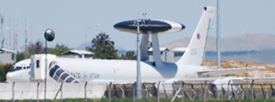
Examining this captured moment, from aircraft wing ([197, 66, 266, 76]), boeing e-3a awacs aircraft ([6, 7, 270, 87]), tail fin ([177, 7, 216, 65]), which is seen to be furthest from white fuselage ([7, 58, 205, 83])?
tail fin ([177, 7, 216, 65])

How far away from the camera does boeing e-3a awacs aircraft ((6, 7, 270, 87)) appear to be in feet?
154

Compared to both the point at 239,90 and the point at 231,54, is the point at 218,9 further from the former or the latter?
the point at 239,90

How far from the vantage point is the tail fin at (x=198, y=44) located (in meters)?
60.2

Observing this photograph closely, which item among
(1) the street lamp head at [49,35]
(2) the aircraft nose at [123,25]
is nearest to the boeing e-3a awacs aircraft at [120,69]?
(2) the aircraft nose at [123,25]

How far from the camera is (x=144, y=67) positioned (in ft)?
182

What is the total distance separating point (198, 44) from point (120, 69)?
37.7 feet

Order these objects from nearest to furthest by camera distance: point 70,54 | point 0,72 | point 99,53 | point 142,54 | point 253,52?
point 253,52, point 142,54, point 0,72, point 70,54, point 99,53

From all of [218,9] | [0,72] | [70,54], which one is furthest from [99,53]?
[218,9]

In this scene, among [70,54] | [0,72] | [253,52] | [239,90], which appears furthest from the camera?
[70,54]

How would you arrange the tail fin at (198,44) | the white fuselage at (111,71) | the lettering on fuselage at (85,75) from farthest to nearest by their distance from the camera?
the tail fin at (198,44)
the lettering on fuselage at (85,75)
the white fuselage at (111,71)

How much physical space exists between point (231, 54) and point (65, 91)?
3028 cm

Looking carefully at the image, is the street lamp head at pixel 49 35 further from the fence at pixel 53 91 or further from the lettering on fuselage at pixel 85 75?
the lettering on fuselage at pixel 85 75

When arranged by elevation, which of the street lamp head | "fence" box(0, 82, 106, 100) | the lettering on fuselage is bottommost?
"fence" box(0, 82, 106, 100)

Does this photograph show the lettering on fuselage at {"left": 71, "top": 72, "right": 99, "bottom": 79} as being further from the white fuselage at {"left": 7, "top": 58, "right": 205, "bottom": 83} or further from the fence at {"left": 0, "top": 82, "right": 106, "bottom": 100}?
the fence at {"left": 0, "top": 82, "right": 106, "bottom": 100}
